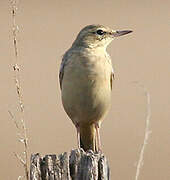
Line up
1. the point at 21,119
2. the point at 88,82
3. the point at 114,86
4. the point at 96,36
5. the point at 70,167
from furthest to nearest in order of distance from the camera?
the point at 114,86 < the point at 96,36 < the point at 88,82 < the point at 21,119 < the point at 70,167

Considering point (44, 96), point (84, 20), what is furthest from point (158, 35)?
point (44, 96)

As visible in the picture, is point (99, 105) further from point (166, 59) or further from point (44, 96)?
point (166, 59)

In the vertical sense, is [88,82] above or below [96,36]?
below

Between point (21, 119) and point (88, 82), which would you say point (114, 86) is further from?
point (21, 119)

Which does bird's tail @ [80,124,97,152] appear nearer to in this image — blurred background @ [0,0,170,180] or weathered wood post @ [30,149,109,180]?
blurred background @ [0,0,170,180]

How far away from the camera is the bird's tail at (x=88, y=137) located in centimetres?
621

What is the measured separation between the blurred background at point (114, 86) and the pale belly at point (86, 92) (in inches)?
25.6

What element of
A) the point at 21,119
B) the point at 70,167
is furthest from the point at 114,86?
the point at 70,167

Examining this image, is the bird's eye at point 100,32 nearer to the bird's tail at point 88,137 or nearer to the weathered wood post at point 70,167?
the bird's tail at point 88,137

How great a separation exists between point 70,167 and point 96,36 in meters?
2.67

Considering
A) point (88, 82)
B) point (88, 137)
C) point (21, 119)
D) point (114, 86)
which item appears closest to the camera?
point (21, 119)

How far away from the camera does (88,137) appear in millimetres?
6258

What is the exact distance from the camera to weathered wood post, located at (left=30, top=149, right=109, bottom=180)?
3.83 m

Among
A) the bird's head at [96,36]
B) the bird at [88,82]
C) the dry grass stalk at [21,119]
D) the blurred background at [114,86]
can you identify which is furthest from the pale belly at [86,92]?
the dry grass stalk at [21,119]
